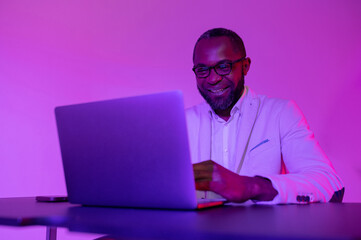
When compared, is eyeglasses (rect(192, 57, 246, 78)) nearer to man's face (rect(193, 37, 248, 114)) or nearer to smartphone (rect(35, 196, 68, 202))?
man's face (rect(193, 37, 248, 114))

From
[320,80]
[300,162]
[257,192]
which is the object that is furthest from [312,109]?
Answer: [257,192]

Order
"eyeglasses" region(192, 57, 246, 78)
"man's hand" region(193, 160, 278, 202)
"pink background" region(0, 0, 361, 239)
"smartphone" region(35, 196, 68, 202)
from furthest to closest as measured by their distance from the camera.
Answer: "pink background" region(0, 0, 361, 239), "eyeglasses" region(192, 57, 246, 78), "smartphone" region(35, 196, 68, 202), "man's hand" region(193, 160, 278, 202)

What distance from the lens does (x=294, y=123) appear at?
177cm

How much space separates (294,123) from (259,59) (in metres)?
1.24

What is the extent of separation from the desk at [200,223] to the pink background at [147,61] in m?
2.12

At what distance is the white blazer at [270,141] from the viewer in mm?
1534

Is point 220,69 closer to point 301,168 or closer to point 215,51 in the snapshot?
point 215,51

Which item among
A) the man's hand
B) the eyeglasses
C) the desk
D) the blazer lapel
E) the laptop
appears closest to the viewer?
the desk

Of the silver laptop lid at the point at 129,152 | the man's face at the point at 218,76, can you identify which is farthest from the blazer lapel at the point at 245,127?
the silver laptop lid at the point at 129,152

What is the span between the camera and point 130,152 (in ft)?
2.95

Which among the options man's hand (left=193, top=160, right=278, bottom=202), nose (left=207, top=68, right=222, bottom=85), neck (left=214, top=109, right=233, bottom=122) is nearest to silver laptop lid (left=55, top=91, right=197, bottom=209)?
man's hand (left=193, top=160, right=278, bottom=202)

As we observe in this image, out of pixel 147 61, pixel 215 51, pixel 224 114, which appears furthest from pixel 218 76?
pixel 147 61

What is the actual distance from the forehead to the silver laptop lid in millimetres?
1084

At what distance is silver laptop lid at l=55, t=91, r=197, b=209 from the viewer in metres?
0.84
